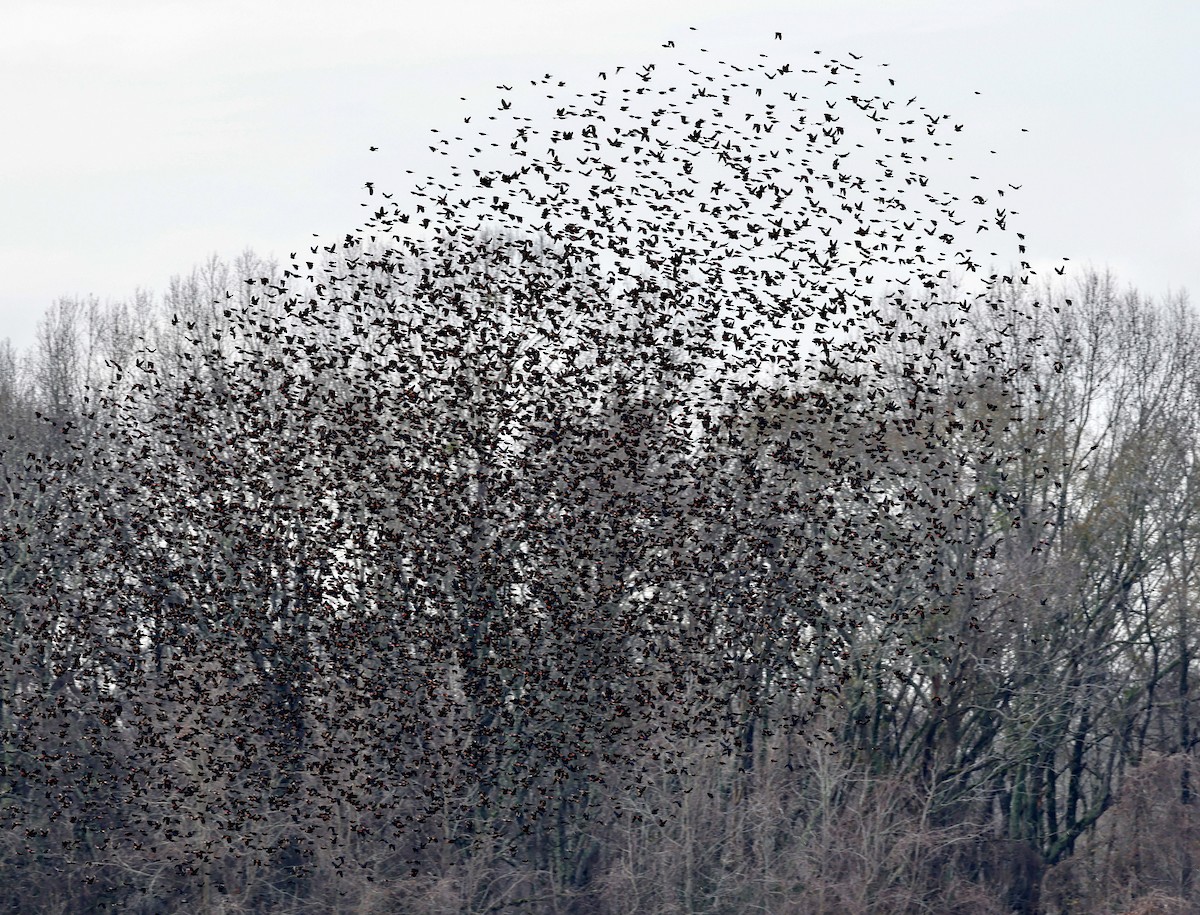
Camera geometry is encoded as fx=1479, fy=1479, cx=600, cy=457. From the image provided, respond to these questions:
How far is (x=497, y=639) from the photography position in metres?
23.0

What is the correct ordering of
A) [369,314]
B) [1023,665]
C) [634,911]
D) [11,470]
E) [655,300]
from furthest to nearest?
[11,470] < [1023,665] < [369,314] < [655,300] < [634,911]

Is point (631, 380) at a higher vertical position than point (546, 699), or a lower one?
higher

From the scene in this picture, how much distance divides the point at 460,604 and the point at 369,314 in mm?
5275

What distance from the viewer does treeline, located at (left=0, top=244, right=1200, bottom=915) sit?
22.2 meters

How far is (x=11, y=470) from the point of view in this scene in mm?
30719

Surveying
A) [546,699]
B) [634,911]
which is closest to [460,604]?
[546,699]

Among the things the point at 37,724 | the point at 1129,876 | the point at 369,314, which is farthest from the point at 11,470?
the point at 1129,876

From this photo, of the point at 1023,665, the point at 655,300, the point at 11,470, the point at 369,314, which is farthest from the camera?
the point at 11,470

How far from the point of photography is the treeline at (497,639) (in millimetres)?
22188

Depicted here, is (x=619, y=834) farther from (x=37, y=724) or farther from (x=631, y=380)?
(x=37, y=724)

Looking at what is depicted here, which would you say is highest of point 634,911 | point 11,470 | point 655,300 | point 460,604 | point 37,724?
point 655,300

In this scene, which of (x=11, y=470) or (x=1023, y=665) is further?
(x=11, y=470)

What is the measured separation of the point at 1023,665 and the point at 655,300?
1078cm

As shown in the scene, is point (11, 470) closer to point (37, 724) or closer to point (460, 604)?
point (37, 724)
